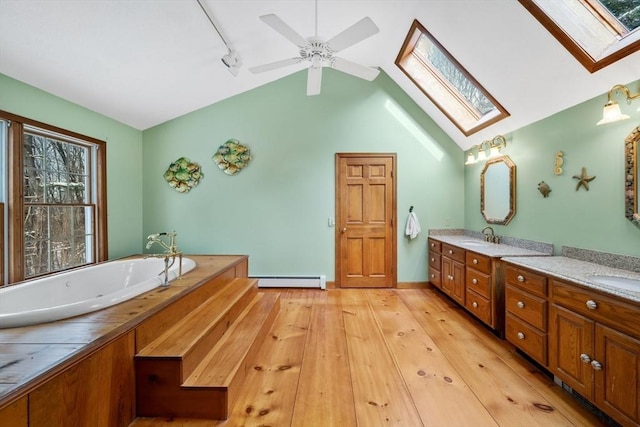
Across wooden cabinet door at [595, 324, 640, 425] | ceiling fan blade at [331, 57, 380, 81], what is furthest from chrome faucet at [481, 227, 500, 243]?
ceiling fan blade at [331, 57, 380, 81]

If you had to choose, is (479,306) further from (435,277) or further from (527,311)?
(435,277)

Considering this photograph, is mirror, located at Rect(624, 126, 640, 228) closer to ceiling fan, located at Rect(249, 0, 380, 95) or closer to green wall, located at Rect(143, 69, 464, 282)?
ceiling fan, located at Rect(249, 0, 380, 95)

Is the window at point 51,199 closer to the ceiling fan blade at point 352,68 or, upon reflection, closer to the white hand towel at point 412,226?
the ceiling fan blade at point 352,68

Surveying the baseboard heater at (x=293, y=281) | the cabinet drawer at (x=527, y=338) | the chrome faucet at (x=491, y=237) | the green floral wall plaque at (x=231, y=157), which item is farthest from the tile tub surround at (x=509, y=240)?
the green floral wall plaque at (x=231, y=157)

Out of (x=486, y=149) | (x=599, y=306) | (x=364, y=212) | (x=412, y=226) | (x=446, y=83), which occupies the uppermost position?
(x=446, y=83)

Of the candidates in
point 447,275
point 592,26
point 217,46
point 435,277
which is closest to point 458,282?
point 447,275

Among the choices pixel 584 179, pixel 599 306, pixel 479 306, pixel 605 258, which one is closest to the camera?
pixel 599 306

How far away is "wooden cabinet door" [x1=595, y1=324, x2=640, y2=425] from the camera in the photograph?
133 centimetres

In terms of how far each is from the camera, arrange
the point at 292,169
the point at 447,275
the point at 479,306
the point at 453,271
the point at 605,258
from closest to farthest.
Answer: the point at 605,258
the point at 479,306
the point at 453,271
the point at 447,275
the point at 292,169

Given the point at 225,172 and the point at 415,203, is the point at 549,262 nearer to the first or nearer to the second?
the point at 415,203

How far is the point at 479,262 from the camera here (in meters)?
2.72

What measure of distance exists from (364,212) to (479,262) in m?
1.73

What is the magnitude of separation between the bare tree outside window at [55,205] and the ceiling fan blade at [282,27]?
2.52 metres

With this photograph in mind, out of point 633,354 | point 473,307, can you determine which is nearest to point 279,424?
point 633,354
